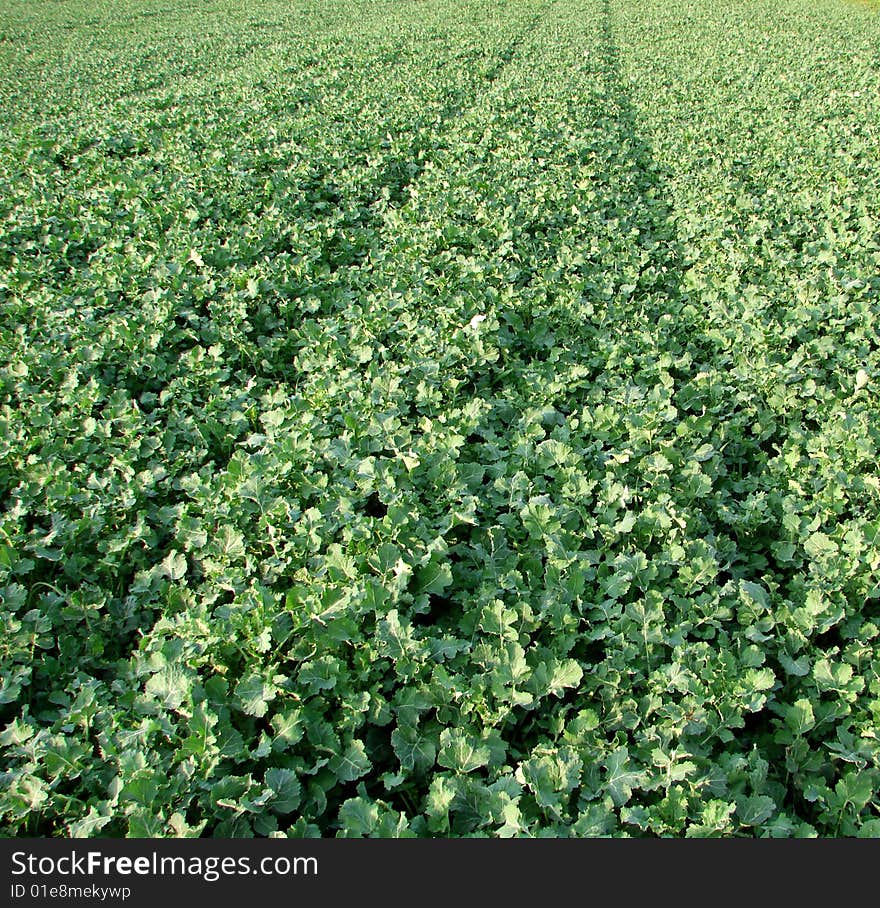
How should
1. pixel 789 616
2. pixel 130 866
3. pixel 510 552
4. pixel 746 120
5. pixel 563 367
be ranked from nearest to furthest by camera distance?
1. pixel 130 866
2. pixel 789 616
3. pixel 510 552
4. pixel 563 367
5. pixel 746 120

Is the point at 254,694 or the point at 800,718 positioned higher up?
the point at 254,694

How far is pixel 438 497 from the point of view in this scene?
370 centimetres

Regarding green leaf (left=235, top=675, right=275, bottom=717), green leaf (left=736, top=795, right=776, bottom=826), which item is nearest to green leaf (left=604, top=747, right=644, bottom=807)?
green leaf (left=736, top=795, right=776, bottom=826)

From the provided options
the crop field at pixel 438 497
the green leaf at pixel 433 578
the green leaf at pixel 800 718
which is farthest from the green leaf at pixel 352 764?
the green leaf at pixel 800 718

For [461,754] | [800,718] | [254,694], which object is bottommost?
[800,718]

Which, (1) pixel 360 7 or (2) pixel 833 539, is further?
(1) pixel 360 7

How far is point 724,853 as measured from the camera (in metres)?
2.22

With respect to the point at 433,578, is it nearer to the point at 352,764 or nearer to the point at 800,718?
the point at 352,764

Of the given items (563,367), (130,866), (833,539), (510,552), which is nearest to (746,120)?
(563,367)

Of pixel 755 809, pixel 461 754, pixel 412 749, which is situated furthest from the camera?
pixel 412 749

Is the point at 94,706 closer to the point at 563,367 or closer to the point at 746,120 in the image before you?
the point at 563,367

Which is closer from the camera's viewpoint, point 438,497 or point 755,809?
point 755,809

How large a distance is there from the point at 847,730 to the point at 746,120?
1194 cm

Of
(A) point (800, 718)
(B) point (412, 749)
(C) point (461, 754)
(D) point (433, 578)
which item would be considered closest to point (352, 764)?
(B) point (412, 749)
